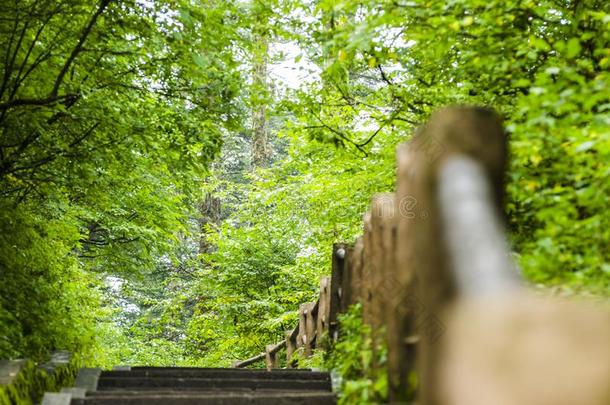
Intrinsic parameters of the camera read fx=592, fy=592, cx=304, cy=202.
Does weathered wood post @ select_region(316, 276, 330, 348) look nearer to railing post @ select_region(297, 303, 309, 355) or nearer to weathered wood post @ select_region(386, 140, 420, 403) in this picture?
railing post @ select_region(297, 303, 309, 355)

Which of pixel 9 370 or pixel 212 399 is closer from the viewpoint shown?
pixel 212 399

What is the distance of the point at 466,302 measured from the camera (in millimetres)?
1931

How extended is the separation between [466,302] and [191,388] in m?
3.35

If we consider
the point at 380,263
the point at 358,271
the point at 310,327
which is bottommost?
the point at 310,327

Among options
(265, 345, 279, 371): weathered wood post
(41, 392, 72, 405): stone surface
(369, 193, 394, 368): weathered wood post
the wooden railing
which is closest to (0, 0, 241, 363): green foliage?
(41, 392, 72, 405): stone surface

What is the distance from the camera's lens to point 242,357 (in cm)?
1304

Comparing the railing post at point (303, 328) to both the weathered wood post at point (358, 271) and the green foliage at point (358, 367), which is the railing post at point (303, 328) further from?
the weathered wood post at point (358, 271)

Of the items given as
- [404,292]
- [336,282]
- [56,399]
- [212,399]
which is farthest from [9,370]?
[336,282]

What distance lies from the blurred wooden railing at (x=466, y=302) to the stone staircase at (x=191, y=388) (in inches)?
42.2

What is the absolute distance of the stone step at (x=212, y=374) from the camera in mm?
5165

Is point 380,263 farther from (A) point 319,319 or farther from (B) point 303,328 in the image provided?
(B) point 303,328

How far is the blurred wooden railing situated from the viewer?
1.58 meters

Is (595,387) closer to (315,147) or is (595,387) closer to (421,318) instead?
(421,318)

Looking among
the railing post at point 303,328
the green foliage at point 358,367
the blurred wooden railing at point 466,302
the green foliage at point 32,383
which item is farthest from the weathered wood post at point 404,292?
the railing post at point 303,328
